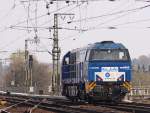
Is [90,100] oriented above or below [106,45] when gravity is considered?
below

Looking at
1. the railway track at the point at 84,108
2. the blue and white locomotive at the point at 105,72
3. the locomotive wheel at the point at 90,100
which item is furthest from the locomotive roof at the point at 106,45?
the railway track at the point at 84,108

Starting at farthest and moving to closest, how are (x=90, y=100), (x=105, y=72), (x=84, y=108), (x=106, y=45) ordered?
1. (x=90, y=100)
2. (x=106, y=45)
3. (x=105, y=72)
4. (x=84, y=108)

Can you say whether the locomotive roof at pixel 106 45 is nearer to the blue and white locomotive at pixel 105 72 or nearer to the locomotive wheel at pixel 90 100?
the blue and white locomotive at pixel 105 72

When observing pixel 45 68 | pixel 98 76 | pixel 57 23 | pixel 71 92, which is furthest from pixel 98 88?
pixel 45 68

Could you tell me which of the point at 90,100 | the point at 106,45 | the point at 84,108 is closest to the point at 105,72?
the point at 106,45

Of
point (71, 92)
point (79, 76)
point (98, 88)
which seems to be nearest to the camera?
point (98, 88)

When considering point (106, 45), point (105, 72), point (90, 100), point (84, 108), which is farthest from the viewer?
point (90, 100)

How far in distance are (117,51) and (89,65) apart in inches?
79.5

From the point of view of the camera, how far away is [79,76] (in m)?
34.7

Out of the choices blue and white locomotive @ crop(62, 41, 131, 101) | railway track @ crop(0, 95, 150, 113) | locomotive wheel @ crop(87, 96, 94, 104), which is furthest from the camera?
locomotive wheel @ crop(87, 96, 94, 104)

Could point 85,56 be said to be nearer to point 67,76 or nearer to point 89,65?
point 89,65

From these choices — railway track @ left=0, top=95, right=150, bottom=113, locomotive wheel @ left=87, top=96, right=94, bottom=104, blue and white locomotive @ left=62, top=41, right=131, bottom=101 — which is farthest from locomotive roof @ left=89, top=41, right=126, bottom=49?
railway track @ left=0, top=95, right=150, bottom=113

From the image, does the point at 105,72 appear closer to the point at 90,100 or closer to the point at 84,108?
the point at 90,100

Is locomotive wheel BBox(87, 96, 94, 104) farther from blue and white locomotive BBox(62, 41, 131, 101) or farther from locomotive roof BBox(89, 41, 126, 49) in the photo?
locomotive roof BBox(89, 41, 126, 49)
